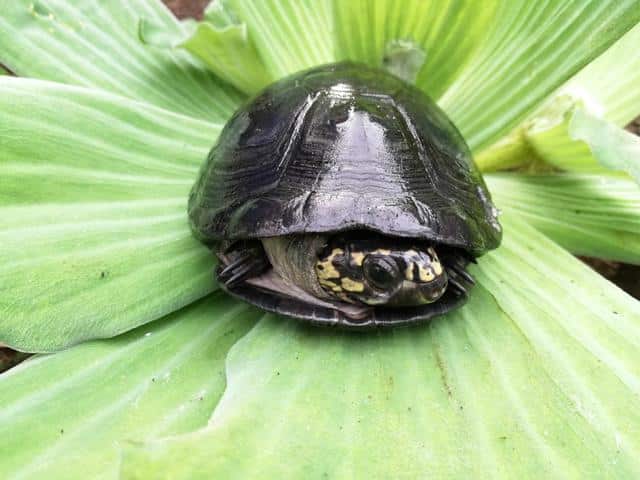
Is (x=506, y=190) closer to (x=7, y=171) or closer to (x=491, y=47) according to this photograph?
(x=491, y=47)

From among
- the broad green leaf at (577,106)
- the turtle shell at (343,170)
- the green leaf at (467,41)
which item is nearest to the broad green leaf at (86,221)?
the turtle shell at (343,170)

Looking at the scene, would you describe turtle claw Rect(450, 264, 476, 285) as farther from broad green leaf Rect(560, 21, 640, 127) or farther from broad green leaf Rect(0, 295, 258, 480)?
broad green leaf Rect(560, 21, 640, 127)

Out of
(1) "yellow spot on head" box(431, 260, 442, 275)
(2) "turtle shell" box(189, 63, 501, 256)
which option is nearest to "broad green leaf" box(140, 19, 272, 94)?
(2) "turtle shell" box(189, 63, 501, 256)

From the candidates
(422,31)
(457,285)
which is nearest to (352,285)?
(457,285)

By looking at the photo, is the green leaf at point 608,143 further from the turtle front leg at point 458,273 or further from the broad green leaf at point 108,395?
the broad green leaf at point 108,395

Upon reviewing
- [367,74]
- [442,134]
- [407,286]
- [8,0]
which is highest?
[8,0]

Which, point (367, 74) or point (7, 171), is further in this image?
point (367, 74)

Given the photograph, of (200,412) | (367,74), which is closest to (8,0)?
(367,74)

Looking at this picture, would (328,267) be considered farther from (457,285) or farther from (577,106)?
(577,106)
